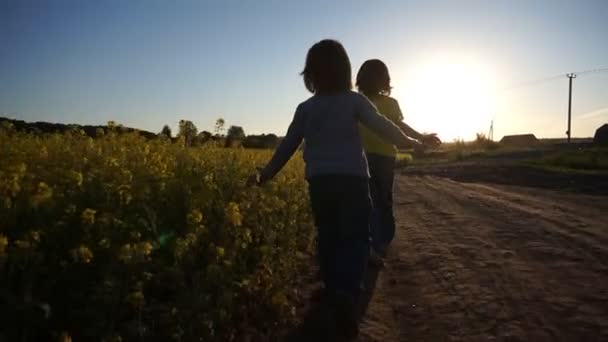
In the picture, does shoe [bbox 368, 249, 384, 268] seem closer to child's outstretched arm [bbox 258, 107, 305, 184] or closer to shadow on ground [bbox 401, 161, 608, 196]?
child's outstretched arm [bbox 258, 107, 305, 184]

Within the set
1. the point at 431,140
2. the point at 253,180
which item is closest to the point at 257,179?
the point at 253,180

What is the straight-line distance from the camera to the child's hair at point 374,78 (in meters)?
6.43

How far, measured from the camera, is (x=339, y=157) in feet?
14.1

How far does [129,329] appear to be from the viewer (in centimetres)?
318

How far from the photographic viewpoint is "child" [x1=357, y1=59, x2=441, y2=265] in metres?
6.32

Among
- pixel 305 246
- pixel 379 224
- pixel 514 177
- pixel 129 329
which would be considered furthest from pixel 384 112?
pixel 514 177

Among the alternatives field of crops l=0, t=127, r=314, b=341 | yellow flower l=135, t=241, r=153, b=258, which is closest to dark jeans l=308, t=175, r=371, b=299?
field of crops l=0, t=127, r=314, b=341

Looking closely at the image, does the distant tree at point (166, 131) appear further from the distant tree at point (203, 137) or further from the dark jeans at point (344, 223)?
the dark jeans at point (344, 223)

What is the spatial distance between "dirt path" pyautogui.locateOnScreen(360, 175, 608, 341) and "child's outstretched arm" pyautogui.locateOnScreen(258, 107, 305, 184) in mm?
1274

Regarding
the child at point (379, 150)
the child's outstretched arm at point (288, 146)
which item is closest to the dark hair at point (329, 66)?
the child's outstretched arm at point (288, 146)

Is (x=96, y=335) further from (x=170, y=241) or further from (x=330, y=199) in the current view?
(x=330, y=199)

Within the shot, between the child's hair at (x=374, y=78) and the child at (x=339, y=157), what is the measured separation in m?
2.09

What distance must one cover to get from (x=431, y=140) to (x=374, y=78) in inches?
65.3

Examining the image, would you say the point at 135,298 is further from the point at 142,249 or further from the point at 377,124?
the point at 377,124
